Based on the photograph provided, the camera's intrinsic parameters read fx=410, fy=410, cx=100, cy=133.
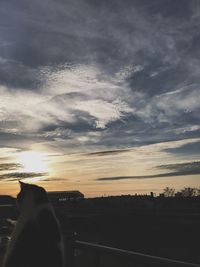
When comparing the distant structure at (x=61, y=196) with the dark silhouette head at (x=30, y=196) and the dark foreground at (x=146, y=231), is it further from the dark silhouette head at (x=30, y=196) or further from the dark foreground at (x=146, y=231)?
the dark silhouette head at (x=30, y=196)

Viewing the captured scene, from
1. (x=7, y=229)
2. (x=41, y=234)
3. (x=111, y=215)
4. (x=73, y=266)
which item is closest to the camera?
(x=41, y=234)

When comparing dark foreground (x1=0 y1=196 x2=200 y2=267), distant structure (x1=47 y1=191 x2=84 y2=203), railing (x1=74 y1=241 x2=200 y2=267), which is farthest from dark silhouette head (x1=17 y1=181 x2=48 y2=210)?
distant structure (x1=47 y1=191 x2=84 y2=203)

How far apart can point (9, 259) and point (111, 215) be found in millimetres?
22598

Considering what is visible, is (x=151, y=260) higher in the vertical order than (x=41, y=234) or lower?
lower

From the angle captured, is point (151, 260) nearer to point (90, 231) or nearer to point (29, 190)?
point (29, 190)

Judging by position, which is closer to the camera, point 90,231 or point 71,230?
point 71,230

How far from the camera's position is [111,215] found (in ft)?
85.8

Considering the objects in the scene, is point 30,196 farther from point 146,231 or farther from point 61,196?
point 61,196

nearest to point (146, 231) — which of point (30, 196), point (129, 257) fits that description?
point (129, 257)

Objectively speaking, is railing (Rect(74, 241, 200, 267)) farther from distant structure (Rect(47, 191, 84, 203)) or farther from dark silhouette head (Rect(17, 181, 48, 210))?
distant structure (Rect(47, 191, 84, 203))

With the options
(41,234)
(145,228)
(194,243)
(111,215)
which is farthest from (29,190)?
(111,215)

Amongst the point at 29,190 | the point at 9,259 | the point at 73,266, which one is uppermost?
the point at 29,190

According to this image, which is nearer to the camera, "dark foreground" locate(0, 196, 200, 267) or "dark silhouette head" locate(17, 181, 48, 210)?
"dark silhouette head" locate(17, 181, 48, 210)

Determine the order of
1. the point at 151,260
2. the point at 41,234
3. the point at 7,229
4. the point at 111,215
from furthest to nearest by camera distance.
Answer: the point at 111,215, the point at 7,229, the point at 151,260, the point at 41,234
